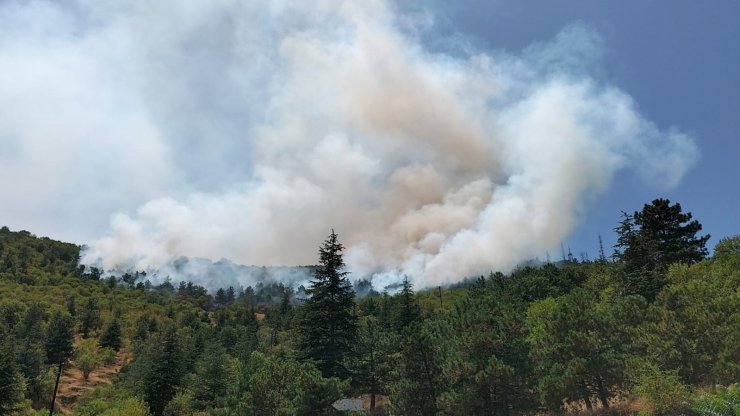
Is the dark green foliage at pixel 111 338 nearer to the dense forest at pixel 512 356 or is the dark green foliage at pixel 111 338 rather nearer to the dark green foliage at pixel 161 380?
the dense forest at pixel 512 356

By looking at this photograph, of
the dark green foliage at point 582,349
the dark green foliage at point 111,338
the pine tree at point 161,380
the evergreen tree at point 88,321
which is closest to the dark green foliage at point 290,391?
the dark green foliage at point 582,349

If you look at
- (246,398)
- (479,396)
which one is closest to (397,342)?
(479,396)

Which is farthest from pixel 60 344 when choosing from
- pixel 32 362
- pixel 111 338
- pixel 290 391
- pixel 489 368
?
pixel 489 368

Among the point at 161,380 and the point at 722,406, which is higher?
the point at 161,380

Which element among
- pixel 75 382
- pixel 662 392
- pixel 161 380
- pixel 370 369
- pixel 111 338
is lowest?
pixel 662 392

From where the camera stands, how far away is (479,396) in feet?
102

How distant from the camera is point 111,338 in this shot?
115438mm

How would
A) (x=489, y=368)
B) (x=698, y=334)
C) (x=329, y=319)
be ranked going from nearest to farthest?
(x=489, y=368) → (x=698, y=334) → (x=329, y=319)

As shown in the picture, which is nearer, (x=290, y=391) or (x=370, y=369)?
(x=290, y=391)

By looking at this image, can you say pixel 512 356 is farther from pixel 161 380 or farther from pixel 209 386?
pixel 161 380

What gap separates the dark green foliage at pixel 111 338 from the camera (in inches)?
4508

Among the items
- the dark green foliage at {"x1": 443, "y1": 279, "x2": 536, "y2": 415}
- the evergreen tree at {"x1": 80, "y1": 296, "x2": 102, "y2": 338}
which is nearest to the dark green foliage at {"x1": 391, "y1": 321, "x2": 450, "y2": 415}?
the dark green foliage at {"x1": 443, "y1": 279, "x2": 536, "y2": 415}

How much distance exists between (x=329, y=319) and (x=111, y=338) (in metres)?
95.6

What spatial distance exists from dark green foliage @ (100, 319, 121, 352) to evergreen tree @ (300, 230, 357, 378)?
91443 millimetres
